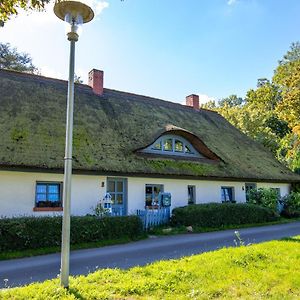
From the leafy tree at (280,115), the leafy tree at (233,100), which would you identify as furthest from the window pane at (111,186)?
the leafy tree at (233,100)

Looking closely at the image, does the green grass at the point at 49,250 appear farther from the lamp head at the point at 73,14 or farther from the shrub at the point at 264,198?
the shrub at the point at 264,198

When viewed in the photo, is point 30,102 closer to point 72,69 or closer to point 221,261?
point 72,69

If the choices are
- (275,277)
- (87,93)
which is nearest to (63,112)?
(87,93)

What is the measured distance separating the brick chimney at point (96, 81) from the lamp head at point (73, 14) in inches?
558

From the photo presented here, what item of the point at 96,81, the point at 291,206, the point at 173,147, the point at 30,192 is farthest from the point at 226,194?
the point at 30,192

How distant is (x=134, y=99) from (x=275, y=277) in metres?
16.4

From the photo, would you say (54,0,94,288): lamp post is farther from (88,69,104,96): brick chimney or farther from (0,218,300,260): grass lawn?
(88,69,104,96): brick chimney

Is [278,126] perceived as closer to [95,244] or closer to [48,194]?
[48,194]

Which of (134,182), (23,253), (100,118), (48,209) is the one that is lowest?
(23,253)

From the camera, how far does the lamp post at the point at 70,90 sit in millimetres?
5703

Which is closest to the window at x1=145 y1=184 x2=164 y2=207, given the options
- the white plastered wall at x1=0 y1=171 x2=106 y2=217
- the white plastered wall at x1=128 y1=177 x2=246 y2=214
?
the white plastered wall at x1=128 y1=177 x2=246 y2=214

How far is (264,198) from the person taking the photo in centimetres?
1994

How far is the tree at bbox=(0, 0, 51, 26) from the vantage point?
19.8 feet

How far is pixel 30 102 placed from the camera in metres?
16.0
